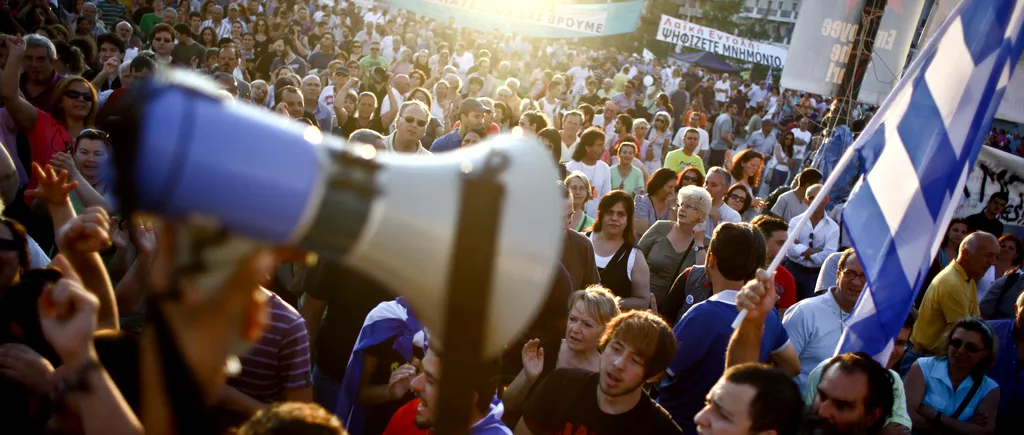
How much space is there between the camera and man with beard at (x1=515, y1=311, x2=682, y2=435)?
2680 mm

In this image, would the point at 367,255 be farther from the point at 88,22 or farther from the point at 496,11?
the point at 496,11

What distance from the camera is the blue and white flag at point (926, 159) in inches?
123

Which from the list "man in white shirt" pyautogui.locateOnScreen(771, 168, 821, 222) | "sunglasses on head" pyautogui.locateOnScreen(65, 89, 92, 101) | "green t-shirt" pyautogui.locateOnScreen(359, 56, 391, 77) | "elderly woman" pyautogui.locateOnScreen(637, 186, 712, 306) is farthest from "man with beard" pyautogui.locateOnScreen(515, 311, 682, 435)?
"green t-shirt" pyautogui.locateOnScreen(359, 56, 391, 77)

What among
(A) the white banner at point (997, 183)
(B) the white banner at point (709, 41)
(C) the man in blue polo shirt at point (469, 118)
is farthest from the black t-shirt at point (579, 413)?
(B) the white banner at point (709, 41)

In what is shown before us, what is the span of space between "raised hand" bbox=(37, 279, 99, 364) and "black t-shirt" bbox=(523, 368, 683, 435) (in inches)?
61.8

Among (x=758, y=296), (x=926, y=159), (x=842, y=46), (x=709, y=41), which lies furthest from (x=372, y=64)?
(x=709, y=41)

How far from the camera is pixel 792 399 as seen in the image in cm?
238

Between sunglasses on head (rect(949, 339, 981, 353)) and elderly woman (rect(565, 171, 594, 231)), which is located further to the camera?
elderly woman (rect(565, 171, 594, 231))

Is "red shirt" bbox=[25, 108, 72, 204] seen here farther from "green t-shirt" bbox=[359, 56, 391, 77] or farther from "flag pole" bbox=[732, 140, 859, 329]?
"green t-shirt" bbox=[359, 56, 391, 77]

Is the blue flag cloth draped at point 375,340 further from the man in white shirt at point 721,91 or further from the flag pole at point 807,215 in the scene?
the man in white shirt at point 721,91

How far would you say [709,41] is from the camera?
26203 millimetres

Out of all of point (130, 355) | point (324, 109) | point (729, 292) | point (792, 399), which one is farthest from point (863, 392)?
point (324, 109)

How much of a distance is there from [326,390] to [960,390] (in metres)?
2.91

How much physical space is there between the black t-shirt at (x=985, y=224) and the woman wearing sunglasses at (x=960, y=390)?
4348 millimetres
